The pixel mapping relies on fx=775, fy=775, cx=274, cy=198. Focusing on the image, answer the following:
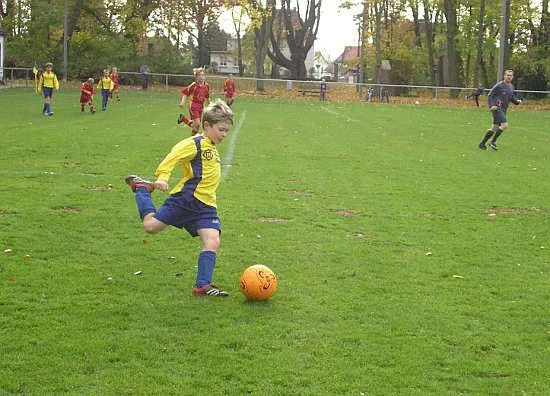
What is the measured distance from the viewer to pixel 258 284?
6195 millimetres

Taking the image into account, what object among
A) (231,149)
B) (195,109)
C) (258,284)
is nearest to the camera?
(258,284)

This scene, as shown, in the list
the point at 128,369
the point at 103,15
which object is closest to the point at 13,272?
the point at 128,369

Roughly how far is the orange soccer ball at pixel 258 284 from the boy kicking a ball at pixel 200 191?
0.27m

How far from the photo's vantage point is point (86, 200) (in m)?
10.5

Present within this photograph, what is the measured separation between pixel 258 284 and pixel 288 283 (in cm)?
76

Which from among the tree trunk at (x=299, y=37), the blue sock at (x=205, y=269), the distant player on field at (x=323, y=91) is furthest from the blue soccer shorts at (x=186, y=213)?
the tree trunk at (x=299, y=37)

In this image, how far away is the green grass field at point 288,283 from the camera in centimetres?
484

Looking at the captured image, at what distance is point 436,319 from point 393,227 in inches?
142

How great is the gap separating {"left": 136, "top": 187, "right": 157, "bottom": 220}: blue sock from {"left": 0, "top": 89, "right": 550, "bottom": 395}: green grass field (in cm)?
61

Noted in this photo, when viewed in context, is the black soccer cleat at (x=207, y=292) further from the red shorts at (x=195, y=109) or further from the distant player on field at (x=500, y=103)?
the distant player on field at (x=500, y=103)

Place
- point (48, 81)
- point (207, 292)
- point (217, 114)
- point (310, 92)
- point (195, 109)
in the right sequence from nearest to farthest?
point (207, 292), point (217, 114), point (195, 109), point (48, 81), point (310, 92)

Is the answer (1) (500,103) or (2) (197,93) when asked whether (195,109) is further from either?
Answer: (1) (500,103)

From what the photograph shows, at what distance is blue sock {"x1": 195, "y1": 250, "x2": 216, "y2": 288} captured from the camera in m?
6.38

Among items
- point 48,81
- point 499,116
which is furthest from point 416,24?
point 499,116
